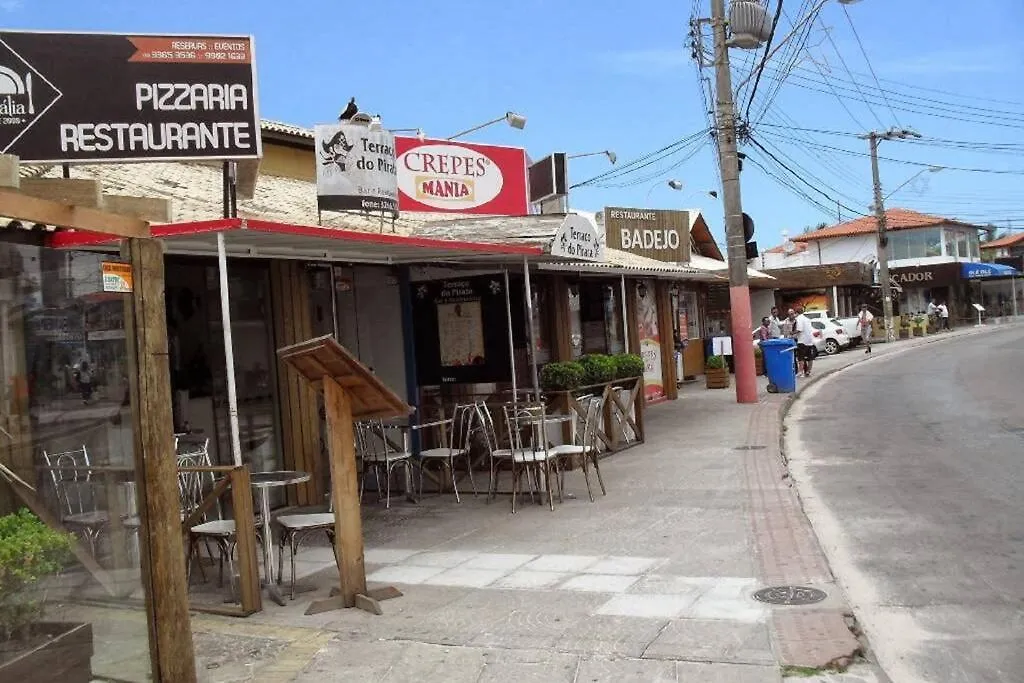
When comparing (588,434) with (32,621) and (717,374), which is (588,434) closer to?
(32,621)

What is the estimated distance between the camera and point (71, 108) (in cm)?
727

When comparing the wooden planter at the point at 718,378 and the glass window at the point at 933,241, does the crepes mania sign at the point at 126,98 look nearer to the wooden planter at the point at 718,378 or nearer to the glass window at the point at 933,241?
the wooden planter at the point at 718,378

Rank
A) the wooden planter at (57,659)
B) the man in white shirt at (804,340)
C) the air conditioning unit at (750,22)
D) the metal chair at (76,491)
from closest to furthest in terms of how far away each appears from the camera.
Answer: the wooden planter at (57,659), the metal chair at (76,491), the air conditioning unit at (750,22), the man in white shirt at (804,340)

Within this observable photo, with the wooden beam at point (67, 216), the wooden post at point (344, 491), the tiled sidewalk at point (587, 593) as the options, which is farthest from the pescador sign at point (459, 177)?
the wooden beam at point (67, 216)

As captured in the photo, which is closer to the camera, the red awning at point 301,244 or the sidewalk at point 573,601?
the sidewalk at point 573,601

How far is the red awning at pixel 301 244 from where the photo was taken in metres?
6.32

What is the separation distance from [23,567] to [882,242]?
39.9 m

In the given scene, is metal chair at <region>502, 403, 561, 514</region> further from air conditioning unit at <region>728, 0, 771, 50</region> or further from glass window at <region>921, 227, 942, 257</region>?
glass window at <region>921, 227, 942, 257</region>

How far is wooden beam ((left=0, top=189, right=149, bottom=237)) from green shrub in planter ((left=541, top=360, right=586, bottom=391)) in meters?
6.60

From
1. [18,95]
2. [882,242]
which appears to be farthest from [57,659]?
[882,242]

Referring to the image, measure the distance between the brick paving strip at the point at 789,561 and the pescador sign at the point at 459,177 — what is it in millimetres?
5340

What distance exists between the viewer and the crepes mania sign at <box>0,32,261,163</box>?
721 cm

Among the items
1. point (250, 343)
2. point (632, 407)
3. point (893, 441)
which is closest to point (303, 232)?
point (250, 343)

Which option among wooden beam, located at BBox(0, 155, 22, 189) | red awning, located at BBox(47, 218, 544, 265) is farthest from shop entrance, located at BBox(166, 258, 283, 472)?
wooden beam, located at BBox(0, 155, 22, 189)
